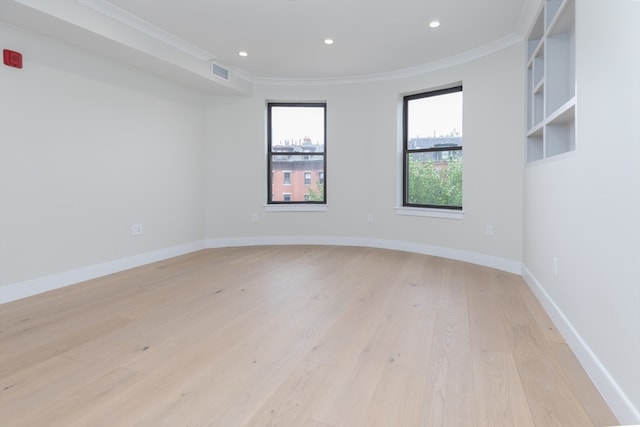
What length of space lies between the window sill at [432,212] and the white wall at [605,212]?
1.98 m

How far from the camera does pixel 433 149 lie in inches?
184

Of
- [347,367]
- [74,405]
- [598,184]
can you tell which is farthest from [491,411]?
[74,405]

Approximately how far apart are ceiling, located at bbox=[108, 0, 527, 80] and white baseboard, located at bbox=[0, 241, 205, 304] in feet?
8.08

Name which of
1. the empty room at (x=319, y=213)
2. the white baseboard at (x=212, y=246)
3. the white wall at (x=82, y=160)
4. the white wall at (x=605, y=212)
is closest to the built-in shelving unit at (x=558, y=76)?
the empty room at (x=319, y=213)

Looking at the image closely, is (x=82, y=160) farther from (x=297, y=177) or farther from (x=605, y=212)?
(x=605, y=212)

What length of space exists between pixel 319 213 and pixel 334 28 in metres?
2.67

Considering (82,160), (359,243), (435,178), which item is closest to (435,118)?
(435,178)

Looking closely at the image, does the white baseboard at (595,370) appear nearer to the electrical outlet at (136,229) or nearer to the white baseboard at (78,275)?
the white baseboard at (78,275)

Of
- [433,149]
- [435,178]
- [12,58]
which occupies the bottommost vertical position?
[435,178]

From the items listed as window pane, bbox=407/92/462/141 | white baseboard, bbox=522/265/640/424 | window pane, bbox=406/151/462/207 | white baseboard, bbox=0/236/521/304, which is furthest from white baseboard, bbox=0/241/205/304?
white baseboard, bbox=522/265/640/424

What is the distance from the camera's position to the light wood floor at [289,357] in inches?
56.7

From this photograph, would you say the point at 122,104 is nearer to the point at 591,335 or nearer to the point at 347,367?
the point at 347,367

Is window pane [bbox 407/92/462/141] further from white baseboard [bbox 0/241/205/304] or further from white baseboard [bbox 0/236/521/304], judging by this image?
white baseboard [bbox 0/241/205/304]

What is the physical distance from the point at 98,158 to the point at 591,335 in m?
4.20
